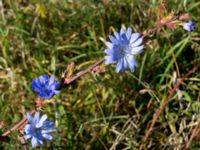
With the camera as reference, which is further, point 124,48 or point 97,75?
point 97,75

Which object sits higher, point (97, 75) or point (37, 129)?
point (37, 129)


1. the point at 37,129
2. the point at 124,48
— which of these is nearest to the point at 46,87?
the point at 37,129

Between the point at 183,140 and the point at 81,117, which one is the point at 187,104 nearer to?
the point at 183,140

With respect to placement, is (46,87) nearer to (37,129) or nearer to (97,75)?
(37,129)

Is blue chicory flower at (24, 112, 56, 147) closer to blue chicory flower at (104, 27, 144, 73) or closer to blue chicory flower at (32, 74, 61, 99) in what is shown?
blue chicory flower at (32, 74, 61, 99)

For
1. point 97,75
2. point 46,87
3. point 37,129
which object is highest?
point 46,87

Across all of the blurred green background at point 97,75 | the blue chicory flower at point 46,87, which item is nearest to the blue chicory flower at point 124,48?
the blue chicory flower at point 46,87

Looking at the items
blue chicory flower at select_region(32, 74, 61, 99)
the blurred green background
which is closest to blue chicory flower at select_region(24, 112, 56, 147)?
blue chicory flower at select_region(32, 74, 61, 99)
